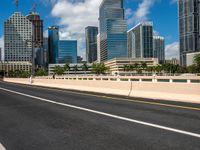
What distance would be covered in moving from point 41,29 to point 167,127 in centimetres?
7740

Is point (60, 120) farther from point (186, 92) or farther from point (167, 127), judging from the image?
point (186, 92)

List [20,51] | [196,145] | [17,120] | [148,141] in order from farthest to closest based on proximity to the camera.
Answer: [20,51] → [17,120] → [148,141] → [196,145]

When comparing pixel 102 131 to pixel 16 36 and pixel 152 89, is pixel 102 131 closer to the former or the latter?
pixel 152 89

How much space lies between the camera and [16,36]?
5295 inches

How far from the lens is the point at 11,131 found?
8.61 meters

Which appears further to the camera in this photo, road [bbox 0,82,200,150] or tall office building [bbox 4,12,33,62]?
tall office building [bbox 4,12,33,62]

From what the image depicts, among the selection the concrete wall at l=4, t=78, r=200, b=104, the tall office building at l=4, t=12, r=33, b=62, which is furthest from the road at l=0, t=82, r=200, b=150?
the tall office building at l=4, t=12, r=33, b=62

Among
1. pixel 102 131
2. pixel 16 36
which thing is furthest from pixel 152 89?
pixel 16 36

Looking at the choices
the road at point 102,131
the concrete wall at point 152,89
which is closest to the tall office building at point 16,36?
the concrete wall at point 152,89

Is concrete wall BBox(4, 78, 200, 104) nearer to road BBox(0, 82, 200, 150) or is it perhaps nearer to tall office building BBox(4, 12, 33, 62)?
road BBox(0, 82, 200, 150)

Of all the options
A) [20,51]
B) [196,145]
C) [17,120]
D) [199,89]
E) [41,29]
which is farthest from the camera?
[20,51]

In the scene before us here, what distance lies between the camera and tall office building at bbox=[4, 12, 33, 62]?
12544cm

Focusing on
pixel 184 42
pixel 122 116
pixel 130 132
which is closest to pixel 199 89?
pixel 122 116

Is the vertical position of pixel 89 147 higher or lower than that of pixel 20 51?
lower
